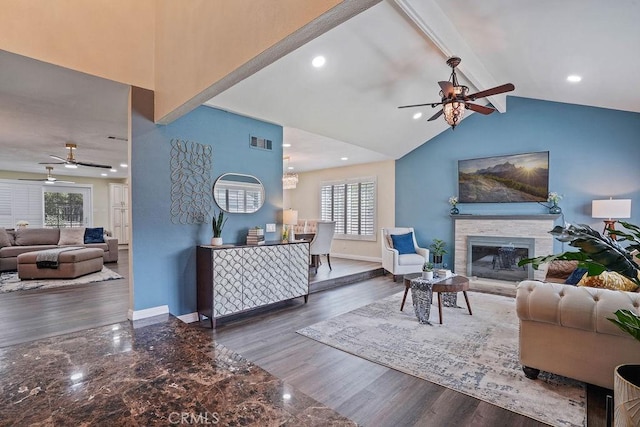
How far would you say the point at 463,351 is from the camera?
9.75 ft

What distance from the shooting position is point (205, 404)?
4.94 ft

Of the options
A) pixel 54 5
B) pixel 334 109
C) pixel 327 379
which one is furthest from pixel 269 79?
Answer: pixel 327 379

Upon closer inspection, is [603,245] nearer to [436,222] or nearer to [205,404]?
[205,404]

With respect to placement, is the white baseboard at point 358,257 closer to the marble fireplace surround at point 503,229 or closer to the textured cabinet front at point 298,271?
the marble fireplace surround at point 503,229

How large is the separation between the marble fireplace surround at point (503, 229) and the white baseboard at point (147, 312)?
5.33 metres

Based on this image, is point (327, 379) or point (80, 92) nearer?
point (327, 379)

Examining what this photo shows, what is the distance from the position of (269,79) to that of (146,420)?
11.2 ft

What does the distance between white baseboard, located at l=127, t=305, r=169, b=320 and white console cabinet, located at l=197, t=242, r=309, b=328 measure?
403 millimetres

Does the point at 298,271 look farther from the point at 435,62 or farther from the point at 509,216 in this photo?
the point at 509,216

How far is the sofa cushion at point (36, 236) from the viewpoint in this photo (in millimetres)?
7028

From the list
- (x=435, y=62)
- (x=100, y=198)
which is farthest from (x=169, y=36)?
(x=100, y=198)

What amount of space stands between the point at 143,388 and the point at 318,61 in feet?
11.2

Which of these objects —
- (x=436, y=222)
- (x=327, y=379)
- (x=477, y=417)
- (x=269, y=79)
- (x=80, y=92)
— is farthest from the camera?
(x=436, y=222)

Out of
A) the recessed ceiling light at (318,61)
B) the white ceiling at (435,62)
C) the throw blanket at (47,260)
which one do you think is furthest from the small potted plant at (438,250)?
the throw blanket at (47,260)
